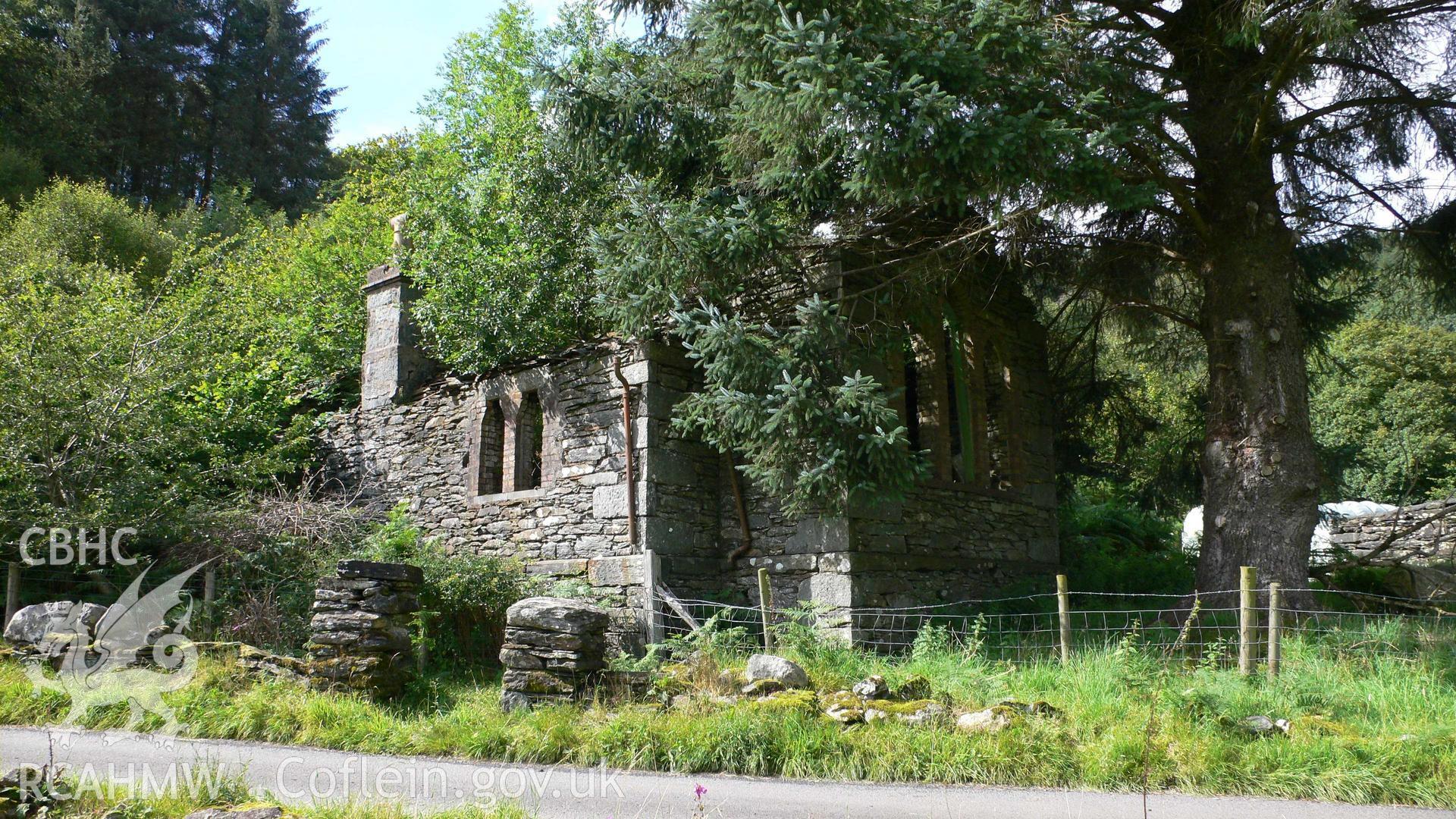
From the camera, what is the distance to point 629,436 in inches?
410

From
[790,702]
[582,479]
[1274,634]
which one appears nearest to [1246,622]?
[1274,634]

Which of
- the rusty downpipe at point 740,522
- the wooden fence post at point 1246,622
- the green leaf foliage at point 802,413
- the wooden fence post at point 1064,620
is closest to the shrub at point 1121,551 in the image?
the wooden fence post at point 1064,620

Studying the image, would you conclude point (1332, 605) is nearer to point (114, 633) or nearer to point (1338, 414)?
point (114, 633)

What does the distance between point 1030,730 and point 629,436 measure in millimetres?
5561

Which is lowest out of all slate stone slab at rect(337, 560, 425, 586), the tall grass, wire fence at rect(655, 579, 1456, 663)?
the tall grass

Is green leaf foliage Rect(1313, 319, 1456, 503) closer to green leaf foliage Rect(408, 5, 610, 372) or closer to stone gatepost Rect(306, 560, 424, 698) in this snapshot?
green leaf foliage Rect(408, 5, 610, 372)

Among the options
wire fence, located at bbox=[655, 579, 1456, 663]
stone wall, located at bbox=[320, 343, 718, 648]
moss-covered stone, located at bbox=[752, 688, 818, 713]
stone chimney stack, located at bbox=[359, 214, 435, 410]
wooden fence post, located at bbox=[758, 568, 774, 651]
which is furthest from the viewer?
stone chimney stack, located at bbox=[359, 214, 435, 410]

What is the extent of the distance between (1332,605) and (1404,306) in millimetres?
4794

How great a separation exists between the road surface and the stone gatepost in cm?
125

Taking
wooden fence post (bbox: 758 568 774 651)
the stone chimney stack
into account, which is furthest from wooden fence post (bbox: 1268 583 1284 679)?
the stone chimney stack

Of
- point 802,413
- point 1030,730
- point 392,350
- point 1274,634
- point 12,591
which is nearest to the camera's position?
point 1030,730

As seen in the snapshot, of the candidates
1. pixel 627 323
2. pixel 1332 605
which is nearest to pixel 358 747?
pixel 627 323

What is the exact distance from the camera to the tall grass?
17.9 feet

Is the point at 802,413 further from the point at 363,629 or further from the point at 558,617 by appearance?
the point at 363,629
